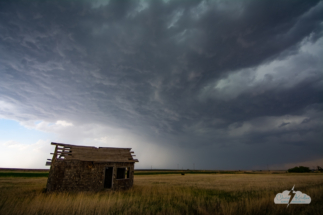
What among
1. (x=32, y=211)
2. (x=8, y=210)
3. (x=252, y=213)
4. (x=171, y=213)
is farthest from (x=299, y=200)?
(x=8, y=210)

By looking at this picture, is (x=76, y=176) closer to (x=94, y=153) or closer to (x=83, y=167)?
(x=83, y=167)

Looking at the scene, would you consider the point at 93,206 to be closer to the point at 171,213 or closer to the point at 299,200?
the point at 171,213

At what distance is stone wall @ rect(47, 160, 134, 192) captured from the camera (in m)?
16.5

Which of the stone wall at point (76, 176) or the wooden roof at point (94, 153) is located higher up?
the wooden roof at point (94, 153)

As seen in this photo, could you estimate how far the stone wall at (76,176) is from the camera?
1653 centimetres

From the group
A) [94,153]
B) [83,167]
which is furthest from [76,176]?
[94,153]

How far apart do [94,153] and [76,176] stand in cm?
323

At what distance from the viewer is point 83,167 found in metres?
18.0

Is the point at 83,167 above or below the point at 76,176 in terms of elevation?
above

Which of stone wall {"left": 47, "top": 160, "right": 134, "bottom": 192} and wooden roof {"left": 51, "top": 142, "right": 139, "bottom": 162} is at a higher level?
wooden roof {"left": 51, "top": 142, "right": 139, "bottom": 162}

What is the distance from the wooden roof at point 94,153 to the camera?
18.0m

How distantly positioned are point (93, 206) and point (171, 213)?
4716 millimetres

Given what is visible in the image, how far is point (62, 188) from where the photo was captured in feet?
54.3

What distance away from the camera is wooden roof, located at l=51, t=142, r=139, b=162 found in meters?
18.0
